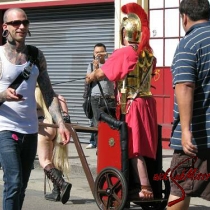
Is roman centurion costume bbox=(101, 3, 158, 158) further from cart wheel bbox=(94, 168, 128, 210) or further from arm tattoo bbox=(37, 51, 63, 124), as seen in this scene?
arm tattoo bbox=(37, 51, 63, 124)

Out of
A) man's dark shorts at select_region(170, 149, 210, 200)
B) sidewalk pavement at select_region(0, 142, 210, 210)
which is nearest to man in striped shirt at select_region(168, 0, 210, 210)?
man's dark shorts at select_region(170, 149, 210, 200)

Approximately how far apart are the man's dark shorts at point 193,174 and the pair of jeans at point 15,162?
3.91 feet

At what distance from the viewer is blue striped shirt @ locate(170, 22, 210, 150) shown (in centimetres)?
511

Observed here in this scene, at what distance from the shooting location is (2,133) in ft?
19.1

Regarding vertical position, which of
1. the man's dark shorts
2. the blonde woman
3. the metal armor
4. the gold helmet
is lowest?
the blonde woman

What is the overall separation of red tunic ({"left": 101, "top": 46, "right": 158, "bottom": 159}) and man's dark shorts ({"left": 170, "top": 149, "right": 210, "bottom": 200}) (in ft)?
6.89

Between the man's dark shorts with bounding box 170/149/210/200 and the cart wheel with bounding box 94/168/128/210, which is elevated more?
the man's dark shorts with bounding box 170/149/210/200

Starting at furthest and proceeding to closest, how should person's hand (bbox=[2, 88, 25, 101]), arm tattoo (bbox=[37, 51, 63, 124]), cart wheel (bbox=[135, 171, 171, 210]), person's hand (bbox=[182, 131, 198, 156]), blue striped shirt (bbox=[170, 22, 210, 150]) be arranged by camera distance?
cart wheel (bbox=[135, 171, 171, 210]) < arm tattoo (bbox=[37, 51, 63, 124]) < person's hand (bbox=[2, 88, 25, 101]) < blue striped shirt (bbox=[170, 22, 210, 150]) < person's hand (bbox=[182, 131, 198, 156])

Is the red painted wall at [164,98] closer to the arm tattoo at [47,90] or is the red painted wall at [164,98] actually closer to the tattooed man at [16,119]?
the arm tattoo at [47,90]

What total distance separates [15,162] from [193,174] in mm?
1371

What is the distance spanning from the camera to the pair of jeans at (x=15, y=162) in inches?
225

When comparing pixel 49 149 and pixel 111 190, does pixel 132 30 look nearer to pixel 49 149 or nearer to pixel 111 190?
pixel 111 190

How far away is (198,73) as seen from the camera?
516 cm

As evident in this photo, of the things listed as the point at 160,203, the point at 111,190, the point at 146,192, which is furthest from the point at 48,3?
the point at 146,192
